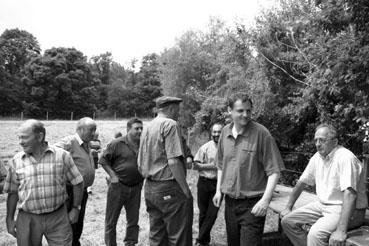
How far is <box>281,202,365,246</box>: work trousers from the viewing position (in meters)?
3.71

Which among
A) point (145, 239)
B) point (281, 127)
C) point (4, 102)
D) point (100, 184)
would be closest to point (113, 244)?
point (145, 239)

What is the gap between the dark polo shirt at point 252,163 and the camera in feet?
11.4

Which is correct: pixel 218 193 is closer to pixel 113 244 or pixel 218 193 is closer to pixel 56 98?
pixel 113 244

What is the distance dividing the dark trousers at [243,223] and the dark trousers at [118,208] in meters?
2.08

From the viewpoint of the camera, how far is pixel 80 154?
15.1 feet

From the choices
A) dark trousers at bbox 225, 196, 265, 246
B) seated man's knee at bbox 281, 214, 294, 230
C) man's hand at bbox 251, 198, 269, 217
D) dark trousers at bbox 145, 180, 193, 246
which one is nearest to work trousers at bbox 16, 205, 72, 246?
dark trousers at bbox 145, 180, 193, 246

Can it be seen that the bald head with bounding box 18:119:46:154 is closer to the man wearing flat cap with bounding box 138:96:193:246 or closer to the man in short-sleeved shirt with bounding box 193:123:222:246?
the man wearing flat cap with bounding box 138:96:193:246

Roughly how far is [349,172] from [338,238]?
62 cm

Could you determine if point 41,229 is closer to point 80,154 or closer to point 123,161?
point 80,154

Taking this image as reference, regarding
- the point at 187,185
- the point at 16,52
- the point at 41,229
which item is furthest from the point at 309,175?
the point at 16,52

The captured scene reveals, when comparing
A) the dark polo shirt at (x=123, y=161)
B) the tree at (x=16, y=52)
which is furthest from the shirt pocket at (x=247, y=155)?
the tree at (x=16, y=52)

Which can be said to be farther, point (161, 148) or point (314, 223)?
point (314, 223)

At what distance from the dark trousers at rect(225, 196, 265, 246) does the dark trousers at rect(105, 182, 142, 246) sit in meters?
2.08

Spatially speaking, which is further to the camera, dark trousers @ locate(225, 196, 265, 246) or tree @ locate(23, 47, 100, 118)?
tree @ locate(23, 47, 100, 118)
